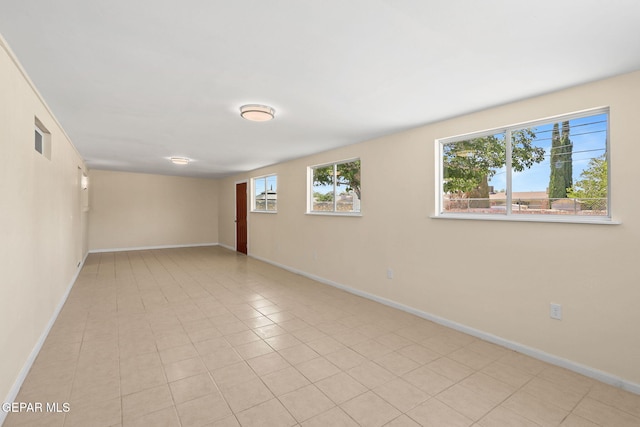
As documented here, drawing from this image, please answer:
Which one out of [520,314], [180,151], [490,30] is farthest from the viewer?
[180,151]

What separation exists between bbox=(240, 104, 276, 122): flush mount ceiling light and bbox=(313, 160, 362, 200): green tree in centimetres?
197

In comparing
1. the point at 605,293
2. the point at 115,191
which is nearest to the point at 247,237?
the point at 115,191

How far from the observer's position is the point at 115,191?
789cm

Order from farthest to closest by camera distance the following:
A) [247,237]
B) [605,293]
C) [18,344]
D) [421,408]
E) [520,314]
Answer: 1. [247,237]
2. [520,314]
3. [605,293]
4. [18,344]
5. [421,408]

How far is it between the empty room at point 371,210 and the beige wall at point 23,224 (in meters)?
0.03

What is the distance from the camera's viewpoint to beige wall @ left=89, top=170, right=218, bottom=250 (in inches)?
305

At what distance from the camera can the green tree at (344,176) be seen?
4520 millimetres

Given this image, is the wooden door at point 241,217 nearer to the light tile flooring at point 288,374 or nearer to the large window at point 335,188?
the large window at point 335,188

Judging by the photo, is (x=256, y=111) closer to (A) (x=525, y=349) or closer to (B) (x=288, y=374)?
(B) (x=288, y=374)

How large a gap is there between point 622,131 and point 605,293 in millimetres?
1174

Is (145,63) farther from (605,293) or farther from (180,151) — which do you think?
(605,293)

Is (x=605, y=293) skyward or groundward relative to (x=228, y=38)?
groundward

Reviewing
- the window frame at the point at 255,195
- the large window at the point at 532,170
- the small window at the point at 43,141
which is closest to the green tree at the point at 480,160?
the large window at the point at 532,170

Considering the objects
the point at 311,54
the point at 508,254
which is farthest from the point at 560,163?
the point at 311,54
